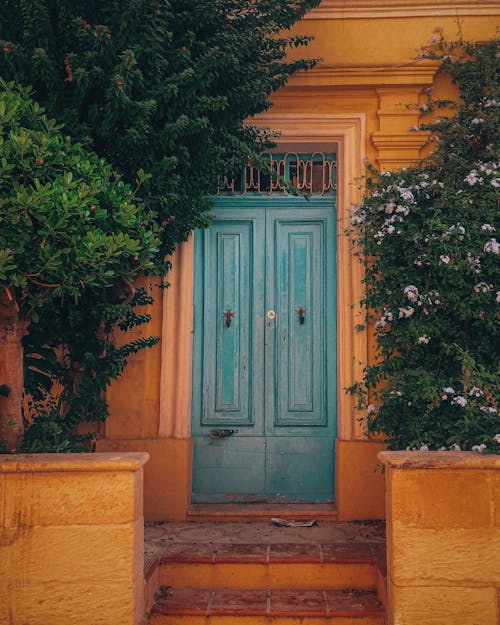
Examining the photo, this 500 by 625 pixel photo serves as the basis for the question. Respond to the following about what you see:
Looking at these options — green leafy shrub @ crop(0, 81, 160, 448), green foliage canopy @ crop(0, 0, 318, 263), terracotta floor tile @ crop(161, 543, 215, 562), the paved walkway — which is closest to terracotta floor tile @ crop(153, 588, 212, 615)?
terracotta floor tile @ crop(161, 543, 215, 562)

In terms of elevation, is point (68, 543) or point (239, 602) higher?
point (68, 543)

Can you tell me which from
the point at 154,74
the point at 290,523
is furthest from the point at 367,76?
the point at 290,523

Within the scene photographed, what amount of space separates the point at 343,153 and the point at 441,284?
5.10 feet

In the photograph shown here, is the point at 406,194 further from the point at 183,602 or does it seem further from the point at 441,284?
the point at 183,602

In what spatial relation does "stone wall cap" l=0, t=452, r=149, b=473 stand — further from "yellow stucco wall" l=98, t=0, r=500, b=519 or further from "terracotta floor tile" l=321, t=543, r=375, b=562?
"yellow stucco wall" l=98, t=0, r=500, b=519

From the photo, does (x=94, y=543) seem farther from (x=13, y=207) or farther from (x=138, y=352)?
(x=138, y=352)

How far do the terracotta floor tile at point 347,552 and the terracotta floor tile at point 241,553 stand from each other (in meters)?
0.40

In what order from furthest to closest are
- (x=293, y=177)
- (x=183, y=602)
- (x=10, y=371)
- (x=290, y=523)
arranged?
(x=293, y=177) < (x=290, y=523) < (x=183, y=602) < (x=10, y=371)

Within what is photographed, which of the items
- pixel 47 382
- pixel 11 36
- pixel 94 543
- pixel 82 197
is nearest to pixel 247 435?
pixel 47 382

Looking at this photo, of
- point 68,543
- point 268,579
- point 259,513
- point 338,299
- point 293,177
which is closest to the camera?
point 68,543

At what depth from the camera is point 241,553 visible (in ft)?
13.7

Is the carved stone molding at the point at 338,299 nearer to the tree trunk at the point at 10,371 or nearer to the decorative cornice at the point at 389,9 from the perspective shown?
the decorative cornice at the point at 389,9

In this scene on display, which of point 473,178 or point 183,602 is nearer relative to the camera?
point 183,602

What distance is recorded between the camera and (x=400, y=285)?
14.7 ft
